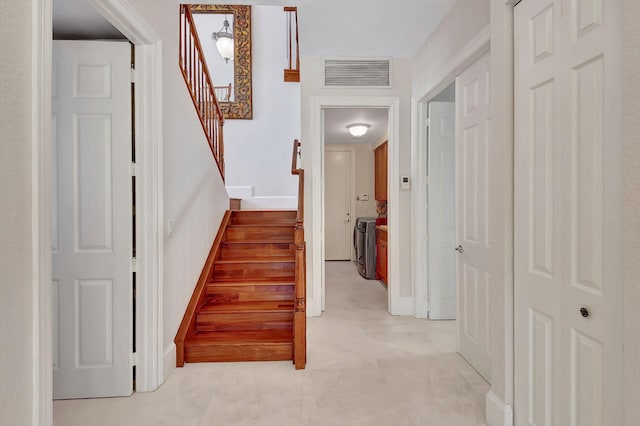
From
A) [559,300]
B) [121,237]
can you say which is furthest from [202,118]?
[559,300]

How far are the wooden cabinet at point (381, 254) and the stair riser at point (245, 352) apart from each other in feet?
8.76

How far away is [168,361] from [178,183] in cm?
124

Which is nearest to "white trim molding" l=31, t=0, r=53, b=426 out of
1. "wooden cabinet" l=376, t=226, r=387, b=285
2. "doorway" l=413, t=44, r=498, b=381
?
"doorway" l=413, t=44, r=498, b=381

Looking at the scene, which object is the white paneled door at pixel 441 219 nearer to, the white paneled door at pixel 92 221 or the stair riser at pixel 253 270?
the stair riser at pixel 253 270

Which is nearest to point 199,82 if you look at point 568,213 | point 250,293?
point 250,293

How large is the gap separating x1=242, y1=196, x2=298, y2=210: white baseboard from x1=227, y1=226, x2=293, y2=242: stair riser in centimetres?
165

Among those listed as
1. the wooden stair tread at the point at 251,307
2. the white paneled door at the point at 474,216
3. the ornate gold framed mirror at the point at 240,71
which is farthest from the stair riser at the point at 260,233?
the ornate gold framed mirror at the point at 240,71

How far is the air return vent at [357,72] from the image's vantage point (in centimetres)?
371

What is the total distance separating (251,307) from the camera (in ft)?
10.1

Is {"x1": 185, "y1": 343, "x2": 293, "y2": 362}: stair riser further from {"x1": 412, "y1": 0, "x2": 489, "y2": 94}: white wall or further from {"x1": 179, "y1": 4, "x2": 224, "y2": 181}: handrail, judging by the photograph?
{"x1": 412, "y1": 0, "x2": 489, "y2": 94}: white wall

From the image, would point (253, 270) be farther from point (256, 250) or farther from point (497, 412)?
point (497, 412)

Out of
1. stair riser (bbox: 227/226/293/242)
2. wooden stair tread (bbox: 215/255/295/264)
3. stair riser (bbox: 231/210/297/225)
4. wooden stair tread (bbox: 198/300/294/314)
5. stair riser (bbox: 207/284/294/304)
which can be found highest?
stair riser (bbox: 231/210/297/225)

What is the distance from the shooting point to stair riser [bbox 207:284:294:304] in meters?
3.17

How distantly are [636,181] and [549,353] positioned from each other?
83 cm
